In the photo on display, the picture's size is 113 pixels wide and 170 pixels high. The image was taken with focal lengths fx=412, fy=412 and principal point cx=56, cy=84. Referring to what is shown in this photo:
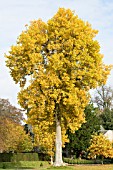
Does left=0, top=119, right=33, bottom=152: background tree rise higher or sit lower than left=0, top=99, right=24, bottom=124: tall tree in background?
lower

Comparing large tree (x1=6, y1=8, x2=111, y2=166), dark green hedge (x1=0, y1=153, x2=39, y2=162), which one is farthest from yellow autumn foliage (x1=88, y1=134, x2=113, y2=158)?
large tree (x1=6, y1=8, x2=111, y2=166)

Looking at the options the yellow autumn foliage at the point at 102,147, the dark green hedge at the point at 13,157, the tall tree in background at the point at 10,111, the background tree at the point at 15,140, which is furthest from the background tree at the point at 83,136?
the tall tree in background at the point at 10,111

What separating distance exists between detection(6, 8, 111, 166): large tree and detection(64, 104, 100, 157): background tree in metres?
37.7

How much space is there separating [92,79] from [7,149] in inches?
1625

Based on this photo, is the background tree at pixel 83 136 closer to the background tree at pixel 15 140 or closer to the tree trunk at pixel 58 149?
the background tree at pixel 15 140

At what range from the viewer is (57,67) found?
2888 centimetres

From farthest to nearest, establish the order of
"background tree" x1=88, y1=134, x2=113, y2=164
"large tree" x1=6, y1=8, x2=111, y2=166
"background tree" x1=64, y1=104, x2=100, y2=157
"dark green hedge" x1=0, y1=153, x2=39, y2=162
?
1. "background tree" x1=64, y1=104, x2=100, y2=157
2. "background tree" x1=88, y1=134, x2=113, y2=164
3. "dark green hedge" x1=0, y1=153, x2=39, y2=162
4. "large tree" x1=6, y1=8, x2=111, y2=166

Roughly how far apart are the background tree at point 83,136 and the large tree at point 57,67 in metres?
37.7

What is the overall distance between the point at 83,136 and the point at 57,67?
136 ft

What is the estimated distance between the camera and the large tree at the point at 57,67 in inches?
1149

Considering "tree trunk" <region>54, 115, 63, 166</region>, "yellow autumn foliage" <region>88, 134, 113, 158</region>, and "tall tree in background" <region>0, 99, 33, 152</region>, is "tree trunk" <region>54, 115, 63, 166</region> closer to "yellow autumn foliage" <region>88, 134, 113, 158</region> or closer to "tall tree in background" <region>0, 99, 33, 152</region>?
"yellow autumn foliage" <region>88, 134, 113, 158</region>

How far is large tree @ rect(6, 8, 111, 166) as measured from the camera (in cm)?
2919

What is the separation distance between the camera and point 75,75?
29.6 m

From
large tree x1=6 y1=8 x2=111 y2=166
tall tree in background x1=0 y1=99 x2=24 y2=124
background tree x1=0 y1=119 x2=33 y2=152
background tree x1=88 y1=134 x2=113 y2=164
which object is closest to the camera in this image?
large tree x1=6 y1=8 x2=111 y2=166
